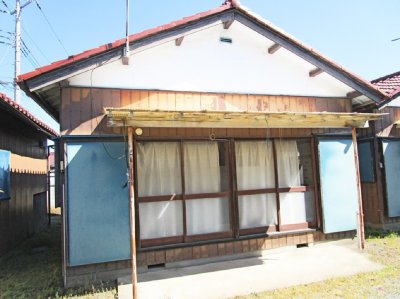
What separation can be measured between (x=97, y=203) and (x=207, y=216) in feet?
7.21

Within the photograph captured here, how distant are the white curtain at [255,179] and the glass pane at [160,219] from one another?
54.0 inches

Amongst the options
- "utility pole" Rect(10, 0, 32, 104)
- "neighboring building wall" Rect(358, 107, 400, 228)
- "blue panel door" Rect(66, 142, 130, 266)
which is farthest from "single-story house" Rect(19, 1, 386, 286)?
"utility pole" Rect(10, 0, 32, 104)

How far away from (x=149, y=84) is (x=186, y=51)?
1064 millimetres

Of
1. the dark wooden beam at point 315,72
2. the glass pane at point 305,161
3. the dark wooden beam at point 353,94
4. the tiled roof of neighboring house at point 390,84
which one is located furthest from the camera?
the tiled roof of neighboring house at point 390,84

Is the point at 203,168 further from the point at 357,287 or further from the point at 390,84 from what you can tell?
the point at 390,84

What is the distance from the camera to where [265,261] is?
619cm

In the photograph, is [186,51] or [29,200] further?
[29,200]

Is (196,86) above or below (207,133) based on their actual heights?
above

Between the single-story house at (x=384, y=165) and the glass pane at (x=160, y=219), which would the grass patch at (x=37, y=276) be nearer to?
the glass pane at (x=160, y=219)

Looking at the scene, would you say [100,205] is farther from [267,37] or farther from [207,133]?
[267,37]

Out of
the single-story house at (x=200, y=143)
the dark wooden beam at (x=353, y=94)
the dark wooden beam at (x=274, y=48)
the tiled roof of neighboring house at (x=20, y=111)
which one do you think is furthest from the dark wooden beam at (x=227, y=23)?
the tiled roof of neighboring house at (x=20, y=111)

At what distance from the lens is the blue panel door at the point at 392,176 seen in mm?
8016

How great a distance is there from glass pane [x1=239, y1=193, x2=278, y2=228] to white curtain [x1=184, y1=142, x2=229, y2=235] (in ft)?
1.20

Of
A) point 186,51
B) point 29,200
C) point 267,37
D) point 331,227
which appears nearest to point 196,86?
point 186,51
